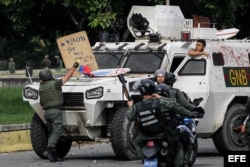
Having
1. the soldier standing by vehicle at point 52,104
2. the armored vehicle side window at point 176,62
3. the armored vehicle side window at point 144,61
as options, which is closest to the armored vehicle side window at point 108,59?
the armored vehicle side window at point 144,61

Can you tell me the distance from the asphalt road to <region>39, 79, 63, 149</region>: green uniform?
505mm

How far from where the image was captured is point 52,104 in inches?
665

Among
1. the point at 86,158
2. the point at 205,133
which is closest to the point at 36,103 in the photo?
the point at 86,158

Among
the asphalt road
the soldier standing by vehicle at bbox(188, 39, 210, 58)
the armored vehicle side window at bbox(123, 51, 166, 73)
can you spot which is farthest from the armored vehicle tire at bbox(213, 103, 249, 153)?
the armored vehicle side window at bbox(123, 51, 166, 73)

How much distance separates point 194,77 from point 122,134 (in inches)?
73.9

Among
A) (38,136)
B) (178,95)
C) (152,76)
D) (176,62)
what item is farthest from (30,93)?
(178,95)

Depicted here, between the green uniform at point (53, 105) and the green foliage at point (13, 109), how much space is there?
14.7 ft

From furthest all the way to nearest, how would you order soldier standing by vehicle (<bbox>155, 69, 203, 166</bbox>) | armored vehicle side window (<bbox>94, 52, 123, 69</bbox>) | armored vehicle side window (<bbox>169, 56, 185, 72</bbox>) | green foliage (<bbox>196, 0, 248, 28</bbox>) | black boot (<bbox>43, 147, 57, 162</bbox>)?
green foliage (<bbox>196, 0, 248, 28</bbox>), armored vehicle side window (<bbox>94, 52, 123, 69</bbox>), armored vehicle side window (<bbox>169, 56, 185, 72</bbox>), black boot (<bbox>43, 147, 57, 162</bbox>), soldier standing by vehicle (<bbox>155, 69, 203, 166</bbox>)

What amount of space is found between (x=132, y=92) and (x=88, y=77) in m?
1.26

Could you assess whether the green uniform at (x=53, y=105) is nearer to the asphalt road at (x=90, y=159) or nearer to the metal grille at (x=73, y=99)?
the metal grille at (x=73, y=99)

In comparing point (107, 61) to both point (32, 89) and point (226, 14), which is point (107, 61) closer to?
point (32, 89)

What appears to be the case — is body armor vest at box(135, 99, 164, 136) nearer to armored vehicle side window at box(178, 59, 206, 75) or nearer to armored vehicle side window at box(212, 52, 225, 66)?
armored vehicle side window at box(178, 59, 206, 75)

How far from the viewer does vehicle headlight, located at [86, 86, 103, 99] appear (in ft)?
54.4

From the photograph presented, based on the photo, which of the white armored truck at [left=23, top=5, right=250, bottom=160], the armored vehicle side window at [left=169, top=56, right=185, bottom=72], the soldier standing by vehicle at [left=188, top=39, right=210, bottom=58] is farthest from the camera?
the armored vehicle side window at [left=169, top=56, right=185, bottom=72]
